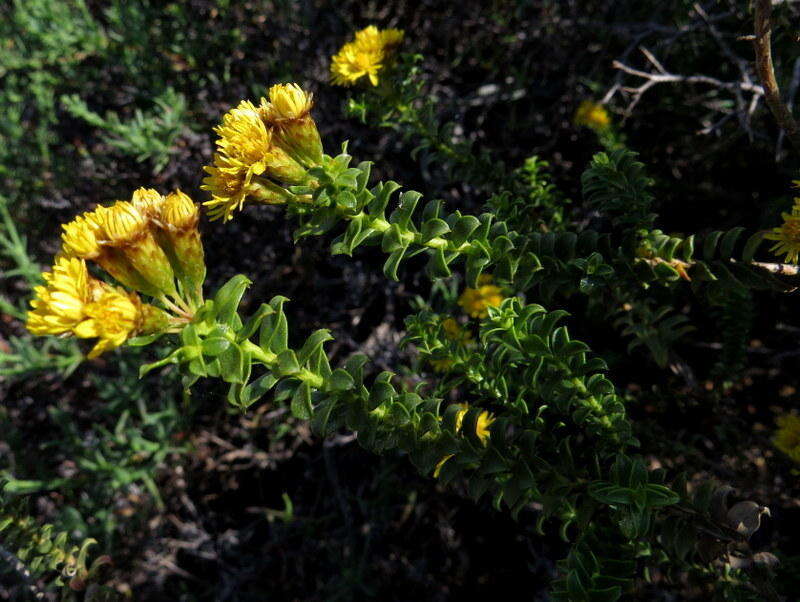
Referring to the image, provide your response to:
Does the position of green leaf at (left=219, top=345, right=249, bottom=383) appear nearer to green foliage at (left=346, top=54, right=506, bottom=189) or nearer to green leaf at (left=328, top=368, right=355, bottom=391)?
green leaf at (left=328, top=368, right=355, bottom=391)

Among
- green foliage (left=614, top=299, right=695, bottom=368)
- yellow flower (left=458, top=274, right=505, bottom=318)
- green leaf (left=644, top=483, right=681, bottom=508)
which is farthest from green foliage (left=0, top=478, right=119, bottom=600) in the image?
green foliage (left=614, top=299, right=695, bottom=368)

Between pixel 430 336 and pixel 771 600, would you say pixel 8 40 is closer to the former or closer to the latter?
pixel 430 336

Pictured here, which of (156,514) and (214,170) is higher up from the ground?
(214,170)

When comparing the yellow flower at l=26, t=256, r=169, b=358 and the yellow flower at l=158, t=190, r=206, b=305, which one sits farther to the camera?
the yellow flower at l=158, t=190, r=206, b=305

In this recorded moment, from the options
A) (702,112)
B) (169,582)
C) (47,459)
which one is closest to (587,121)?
(702,112)

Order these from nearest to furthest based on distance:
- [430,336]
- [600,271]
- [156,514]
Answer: [600,271] → [430,336] → [156,514]

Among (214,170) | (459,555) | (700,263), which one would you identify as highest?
(214,170)
